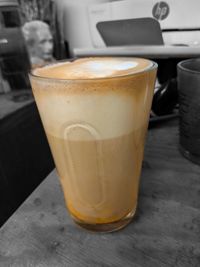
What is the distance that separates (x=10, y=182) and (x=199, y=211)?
0.47m

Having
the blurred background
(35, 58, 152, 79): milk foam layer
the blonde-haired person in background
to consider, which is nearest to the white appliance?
the blurred background

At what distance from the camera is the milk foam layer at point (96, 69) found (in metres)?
0.22

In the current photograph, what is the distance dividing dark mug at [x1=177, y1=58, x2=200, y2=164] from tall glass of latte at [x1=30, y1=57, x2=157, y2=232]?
11 centimetres

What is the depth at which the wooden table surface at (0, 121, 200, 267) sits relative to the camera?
9.5 inches

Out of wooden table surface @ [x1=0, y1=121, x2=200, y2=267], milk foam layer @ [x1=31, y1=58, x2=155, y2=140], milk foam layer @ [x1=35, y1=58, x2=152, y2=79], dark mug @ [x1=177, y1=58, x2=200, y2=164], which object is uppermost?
milk foam layer @ [x1=35, y1=58, x2=152, y2=79]

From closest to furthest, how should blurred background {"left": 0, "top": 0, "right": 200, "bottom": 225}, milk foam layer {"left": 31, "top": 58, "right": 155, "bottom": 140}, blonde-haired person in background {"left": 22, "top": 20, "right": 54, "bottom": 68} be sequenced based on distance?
milk foam layer {"left": 31, "top": 58, "right": 155, "bottom": 140} < blurred background {"left": 0, "top": 0, "right": 200, "bottom": 225} < blonde-haired person in background {"left": 22, "top": 20, "right": 54, "bottom": 68}

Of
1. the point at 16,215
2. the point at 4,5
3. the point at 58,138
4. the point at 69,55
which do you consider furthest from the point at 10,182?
the point at 69,55

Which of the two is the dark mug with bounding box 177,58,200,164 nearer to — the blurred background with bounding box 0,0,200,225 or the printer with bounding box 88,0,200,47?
the blurred background with bounding box 0,0,200,225

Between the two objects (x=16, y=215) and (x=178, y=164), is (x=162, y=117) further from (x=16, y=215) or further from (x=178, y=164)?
(x=16, y=215)

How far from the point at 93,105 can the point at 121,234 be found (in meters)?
0.15

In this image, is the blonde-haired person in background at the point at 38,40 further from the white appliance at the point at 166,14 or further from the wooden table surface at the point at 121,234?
the wooden table surface at the point at 121,234

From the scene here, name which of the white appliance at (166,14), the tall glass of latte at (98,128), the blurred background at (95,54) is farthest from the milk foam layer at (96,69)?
the white appliance at (166,14)

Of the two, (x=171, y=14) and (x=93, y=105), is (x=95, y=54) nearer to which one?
(x=171, y=14)

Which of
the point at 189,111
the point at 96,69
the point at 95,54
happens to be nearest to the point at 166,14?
the point at 95,54
